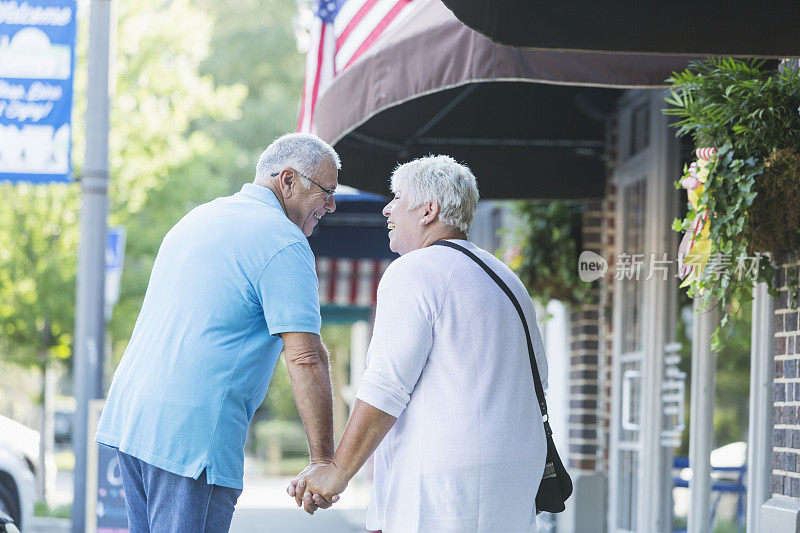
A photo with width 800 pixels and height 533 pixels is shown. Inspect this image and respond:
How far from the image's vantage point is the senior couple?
3.28 meters

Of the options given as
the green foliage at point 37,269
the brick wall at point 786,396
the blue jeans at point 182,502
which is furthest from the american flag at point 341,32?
the green foliage at point 37,269

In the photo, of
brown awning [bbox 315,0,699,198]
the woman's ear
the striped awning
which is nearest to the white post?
brown awning [bbox 315,0,699,198]

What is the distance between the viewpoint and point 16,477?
7945 millimetres

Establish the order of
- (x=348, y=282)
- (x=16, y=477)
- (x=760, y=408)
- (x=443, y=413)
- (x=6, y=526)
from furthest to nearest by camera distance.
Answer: (x=348, y=282), (x=16, y=477), (x=760, y=408), (x=6, y=526), (x=443, y=413)

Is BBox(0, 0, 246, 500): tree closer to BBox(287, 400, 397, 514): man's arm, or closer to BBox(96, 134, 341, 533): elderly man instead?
BBox(96, 134, 341, 533): elderly man

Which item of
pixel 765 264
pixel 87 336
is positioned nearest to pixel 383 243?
pixel 87 336

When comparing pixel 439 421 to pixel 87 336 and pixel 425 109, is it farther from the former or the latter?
pixel 87 336

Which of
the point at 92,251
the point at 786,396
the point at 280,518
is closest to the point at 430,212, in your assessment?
the point at 786,396

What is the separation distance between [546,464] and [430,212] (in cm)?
83

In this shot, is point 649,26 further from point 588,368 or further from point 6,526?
point 588,368

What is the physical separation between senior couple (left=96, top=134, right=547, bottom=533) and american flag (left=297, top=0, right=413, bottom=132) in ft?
11.3

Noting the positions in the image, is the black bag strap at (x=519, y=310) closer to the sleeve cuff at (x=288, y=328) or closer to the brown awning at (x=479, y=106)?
the sleeve cuff at (x=288, y=328)

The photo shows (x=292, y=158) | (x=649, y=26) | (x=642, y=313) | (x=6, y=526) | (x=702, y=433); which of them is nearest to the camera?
(x=292, y=158)

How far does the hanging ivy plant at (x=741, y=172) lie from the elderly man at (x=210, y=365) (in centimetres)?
191
